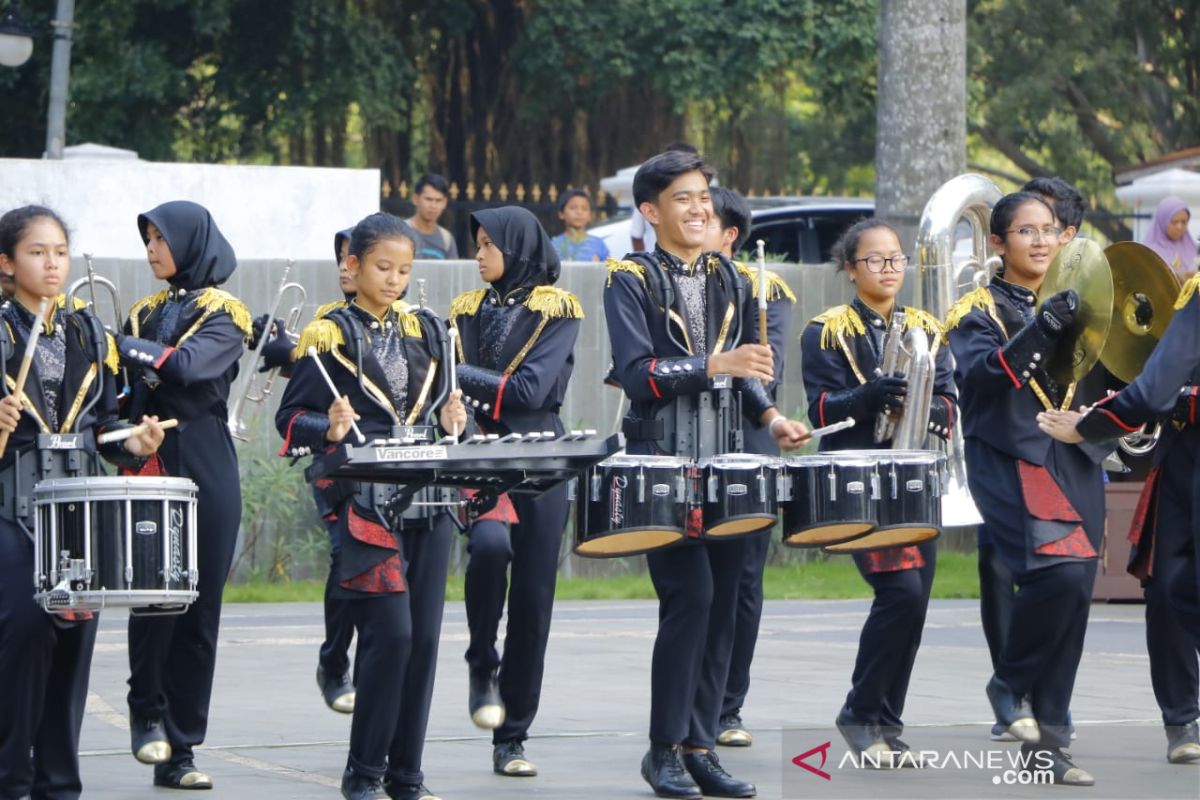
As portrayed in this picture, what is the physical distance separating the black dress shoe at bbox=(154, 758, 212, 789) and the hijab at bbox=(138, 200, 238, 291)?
1.65 meters

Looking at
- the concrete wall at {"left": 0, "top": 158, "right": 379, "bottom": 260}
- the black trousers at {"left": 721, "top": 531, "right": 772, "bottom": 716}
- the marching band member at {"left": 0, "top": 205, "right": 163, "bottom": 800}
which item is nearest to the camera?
the marching band member at {"left": 0, "top": 205, "right": 163, "bottom": 800}

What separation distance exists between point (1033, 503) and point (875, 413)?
754 millimetres

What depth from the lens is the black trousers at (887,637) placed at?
8250 mm

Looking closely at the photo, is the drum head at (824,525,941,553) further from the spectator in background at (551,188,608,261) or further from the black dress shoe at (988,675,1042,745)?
the spectator in background at (551,188,608,261)

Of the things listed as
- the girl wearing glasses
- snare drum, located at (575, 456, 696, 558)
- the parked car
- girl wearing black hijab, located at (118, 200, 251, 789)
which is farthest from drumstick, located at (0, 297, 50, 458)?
the parked car

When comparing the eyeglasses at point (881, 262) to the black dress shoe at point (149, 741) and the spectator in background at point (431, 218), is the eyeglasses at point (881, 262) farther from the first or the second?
the spectator in background at point (431, 218)

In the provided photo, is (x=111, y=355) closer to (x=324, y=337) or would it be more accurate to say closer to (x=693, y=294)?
(x=324, y=337)

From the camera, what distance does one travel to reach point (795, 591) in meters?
14.9

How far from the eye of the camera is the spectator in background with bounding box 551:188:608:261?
16031 millimetres

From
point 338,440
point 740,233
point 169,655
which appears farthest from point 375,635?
point 740,233

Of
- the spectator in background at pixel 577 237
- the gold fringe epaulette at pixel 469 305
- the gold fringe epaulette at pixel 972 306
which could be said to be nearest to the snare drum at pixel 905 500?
the gold fringe epaulette at pixel 972 306

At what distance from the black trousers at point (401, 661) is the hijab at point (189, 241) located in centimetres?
143

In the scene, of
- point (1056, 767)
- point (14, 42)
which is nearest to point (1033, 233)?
point (1056, 767)

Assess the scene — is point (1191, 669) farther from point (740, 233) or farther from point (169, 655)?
point (169, 655)
